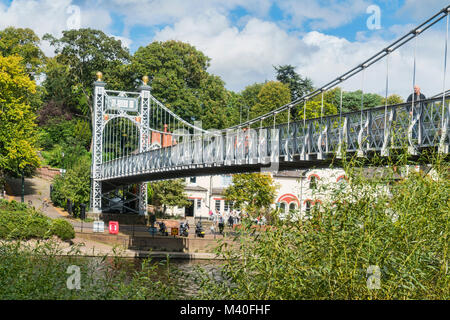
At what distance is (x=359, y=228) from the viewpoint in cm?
1262

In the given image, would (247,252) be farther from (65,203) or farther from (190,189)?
(190,189)

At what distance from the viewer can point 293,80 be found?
77125 millimetres

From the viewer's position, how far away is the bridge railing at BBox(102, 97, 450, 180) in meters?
17.8

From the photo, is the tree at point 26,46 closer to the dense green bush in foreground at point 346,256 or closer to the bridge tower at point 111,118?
the bridge tower at point 111,118

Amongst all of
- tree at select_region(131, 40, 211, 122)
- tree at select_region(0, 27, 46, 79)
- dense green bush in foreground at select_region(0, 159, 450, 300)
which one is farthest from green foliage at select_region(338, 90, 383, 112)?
dense green bush in foreground at select_region(0, 159, 450, 300)

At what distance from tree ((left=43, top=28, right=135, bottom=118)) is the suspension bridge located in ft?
44.0

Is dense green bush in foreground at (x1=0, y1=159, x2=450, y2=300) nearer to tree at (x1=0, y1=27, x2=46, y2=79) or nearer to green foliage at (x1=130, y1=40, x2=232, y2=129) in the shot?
green foliage at (x1=130, y1=40, x2=232, y2=129)

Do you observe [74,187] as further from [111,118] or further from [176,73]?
[176,73]

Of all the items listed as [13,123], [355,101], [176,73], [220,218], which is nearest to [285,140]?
[220,218]

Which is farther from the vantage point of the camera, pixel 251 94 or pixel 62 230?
pixel 251 94

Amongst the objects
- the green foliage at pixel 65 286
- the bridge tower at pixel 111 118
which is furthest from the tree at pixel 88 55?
the green foliage at pixel 65 286

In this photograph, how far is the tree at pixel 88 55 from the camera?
64.7 metres

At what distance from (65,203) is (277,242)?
38.0 meters

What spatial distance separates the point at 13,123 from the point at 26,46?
23.1m
